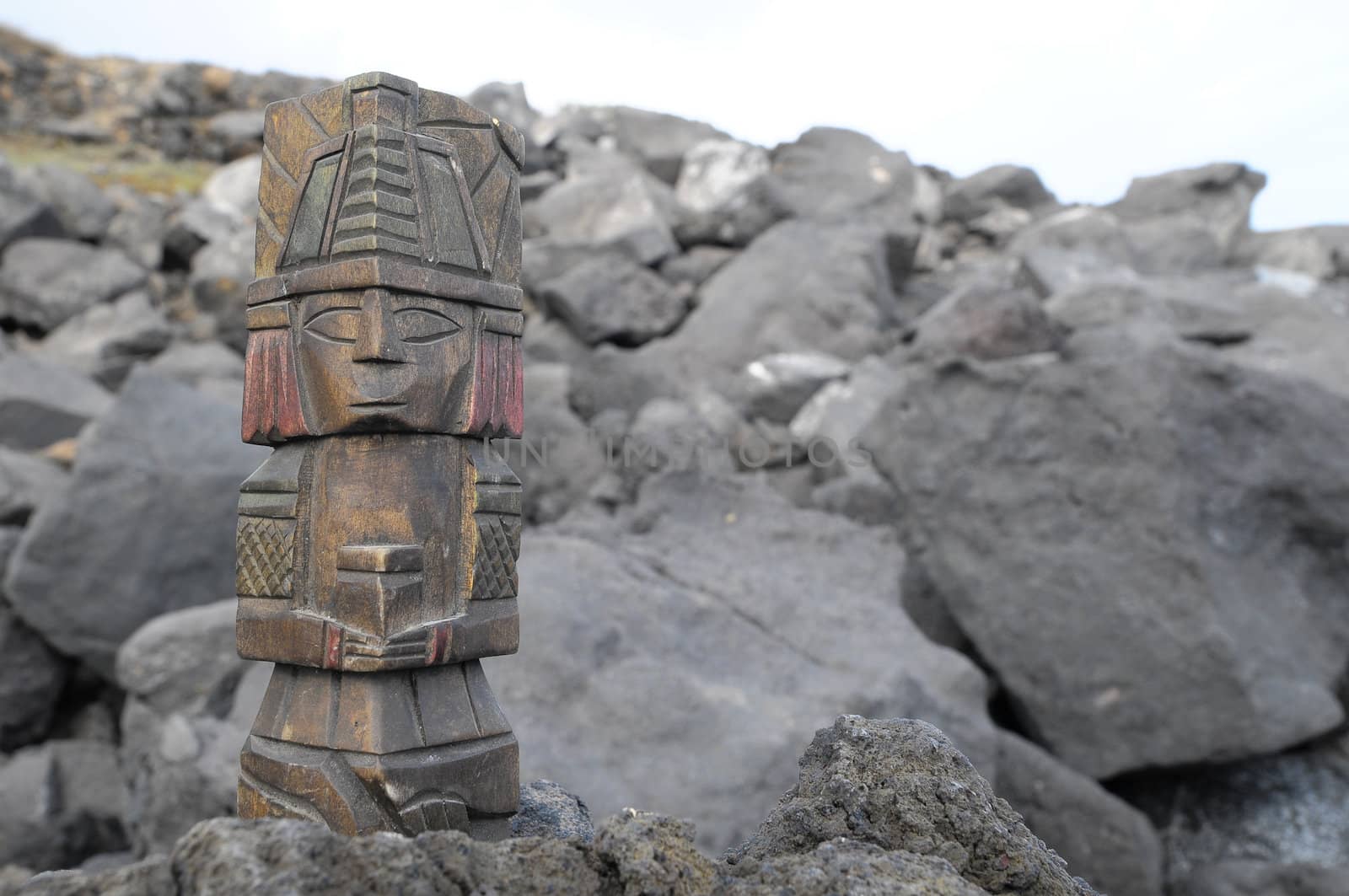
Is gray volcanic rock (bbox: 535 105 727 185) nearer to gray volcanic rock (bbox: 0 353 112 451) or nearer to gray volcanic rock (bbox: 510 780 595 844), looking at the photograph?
gray volcanic rock (bbox: 0 353 112 451)

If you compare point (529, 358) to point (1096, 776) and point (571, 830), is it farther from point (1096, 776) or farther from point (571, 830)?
point (571, 830)

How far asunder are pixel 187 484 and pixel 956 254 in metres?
10.8

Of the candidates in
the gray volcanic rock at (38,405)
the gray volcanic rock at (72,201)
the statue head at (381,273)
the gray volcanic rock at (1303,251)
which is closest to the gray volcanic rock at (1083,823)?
the statue head at (381,273)

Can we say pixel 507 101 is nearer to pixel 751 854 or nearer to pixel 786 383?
pixel 786 383

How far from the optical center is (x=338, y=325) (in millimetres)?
2637

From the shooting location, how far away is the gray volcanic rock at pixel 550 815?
2934 millimetres

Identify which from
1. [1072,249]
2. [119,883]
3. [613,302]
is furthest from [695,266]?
[119,883]

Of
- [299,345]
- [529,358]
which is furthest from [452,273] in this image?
[529,358]

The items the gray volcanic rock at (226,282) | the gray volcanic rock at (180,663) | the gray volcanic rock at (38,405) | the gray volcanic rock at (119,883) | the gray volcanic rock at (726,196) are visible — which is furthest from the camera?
the gray volcanic rock at (726,196)

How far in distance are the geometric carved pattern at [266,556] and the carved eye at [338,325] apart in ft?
1.74

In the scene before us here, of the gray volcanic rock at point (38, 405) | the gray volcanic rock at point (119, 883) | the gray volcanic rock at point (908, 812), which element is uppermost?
the gray volcanic rock at point (38, 405)

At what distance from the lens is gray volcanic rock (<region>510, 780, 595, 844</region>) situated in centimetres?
293

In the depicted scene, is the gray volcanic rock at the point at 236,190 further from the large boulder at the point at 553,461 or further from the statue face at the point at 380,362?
the statue face at the point at 380,362

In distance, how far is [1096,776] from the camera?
564cm
